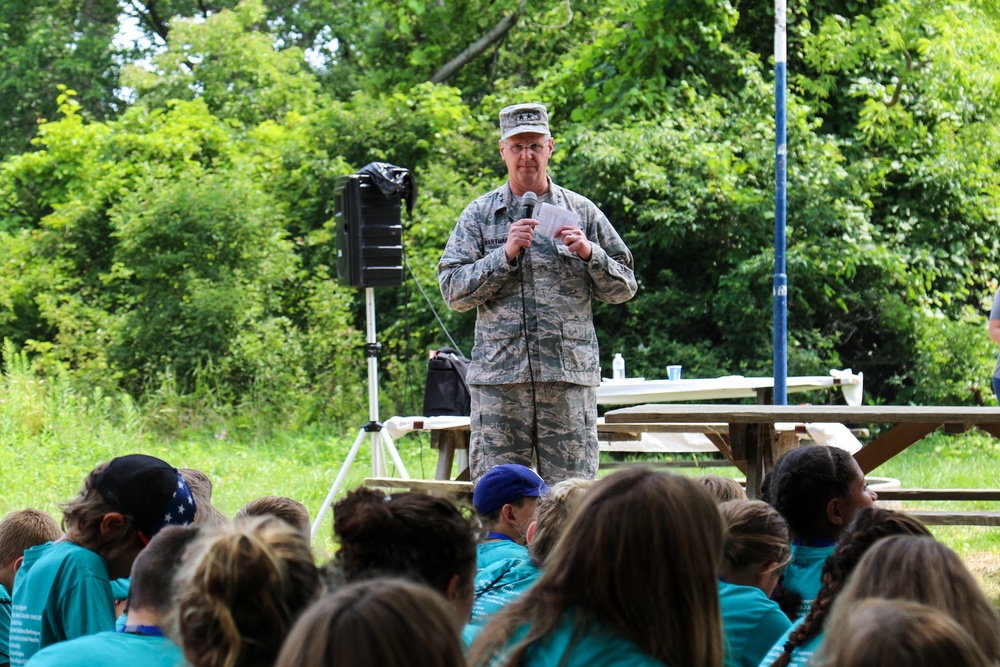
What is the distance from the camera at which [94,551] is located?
2592mm

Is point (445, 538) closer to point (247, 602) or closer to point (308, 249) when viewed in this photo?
point (247, 602)

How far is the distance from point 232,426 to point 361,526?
833 centimetres

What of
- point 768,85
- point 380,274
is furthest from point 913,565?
point 768,85

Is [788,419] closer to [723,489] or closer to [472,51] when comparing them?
[723,489]

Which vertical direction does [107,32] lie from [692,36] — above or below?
above

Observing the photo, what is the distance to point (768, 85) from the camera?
424 inches

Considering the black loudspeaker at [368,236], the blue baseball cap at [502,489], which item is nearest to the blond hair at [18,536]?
the blue baseball cap at [502,489]

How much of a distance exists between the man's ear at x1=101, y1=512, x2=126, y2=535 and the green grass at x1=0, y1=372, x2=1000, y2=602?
10.5 ft

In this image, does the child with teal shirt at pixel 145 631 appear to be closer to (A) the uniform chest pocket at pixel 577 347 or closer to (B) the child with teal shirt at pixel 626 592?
(B) the child with teal shirt at pixel 626 592

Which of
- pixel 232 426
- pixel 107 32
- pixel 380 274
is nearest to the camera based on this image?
pixel 380 274

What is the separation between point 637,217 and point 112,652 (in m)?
8.75

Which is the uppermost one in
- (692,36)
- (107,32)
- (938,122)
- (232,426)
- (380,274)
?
(107,32)

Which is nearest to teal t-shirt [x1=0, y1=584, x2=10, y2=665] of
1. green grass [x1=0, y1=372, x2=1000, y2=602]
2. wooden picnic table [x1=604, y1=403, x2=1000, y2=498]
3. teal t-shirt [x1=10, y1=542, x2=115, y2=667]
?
teal t-shirt [x1=10, y1=542, x2=115, y2=667]

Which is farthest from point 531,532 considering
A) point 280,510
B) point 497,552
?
point 280,510
